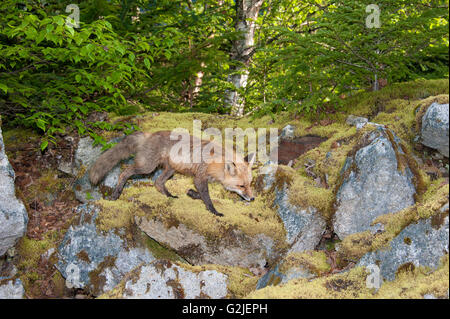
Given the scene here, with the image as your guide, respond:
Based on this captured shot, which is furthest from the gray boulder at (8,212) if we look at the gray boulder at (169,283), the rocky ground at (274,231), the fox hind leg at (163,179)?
the gray boulder at (169,283)

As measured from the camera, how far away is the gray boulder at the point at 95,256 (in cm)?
500

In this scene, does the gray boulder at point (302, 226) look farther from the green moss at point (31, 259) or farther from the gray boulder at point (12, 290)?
the gray boulder at point (12, 290)

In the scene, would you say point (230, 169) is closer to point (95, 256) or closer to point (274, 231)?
point (274, 231)

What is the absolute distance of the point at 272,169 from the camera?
6172 mm

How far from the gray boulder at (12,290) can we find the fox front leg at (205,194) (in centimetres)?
303

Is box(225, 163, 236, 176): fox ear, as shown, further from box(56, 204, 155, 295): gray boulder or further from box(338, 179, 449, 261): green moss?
box(338, 179, 449, 261): green moss

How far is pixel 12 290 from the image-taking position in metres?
5.02

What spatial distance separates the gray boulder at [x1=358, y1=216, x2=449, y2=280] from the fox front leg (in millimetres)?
2441

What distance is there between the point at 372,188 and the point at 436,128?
121 centimetres

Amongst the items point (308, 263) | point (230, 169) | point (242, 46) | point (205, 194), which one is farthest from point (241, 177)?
point (242, 46)

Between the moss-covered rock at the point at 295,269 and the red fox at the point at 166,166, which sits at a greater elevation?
the red fox at the point at 166,166
